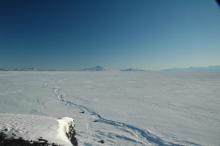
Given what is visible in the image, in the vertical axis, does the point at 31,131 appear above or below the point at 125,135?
above

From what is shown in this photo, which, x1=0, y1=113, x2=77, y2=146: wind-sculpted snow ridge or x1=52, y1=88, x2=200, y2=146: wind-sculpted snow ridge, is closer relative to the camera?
x1=0, y1=113, x2=77, y2=146: wind-sculpted snow ridge

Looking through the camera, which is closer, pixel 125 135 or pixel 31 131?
pixel 31 131

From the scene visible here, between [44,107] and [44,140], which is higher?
[44,140]

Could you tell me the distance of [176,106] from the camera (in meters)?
19.7

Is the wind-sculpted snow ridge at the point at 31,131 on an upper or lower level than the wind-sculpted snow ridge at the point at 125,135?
upper

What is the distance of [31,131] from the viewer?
6465 mm

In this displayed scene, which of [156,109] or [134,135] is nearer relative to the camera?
[134,135]

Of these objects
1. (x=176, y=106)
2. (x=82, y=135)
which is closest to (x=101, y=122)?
(x=82, y=135)

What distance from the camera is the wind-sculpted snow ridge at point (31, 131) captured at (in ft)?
19.0

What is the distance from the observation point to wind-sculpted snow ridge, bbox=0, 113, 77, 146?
579cm

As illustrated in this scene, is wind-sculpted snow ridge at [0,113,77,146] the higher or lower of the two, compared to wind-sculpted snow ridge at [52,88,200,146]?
higher

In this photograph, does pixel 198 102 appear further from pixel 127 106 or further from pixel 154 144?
pixel 154 144

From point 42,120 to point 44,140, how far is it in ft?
6.54

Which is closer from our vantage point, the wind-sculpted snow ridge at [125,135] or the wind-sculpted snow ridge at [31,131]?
the wind-sculpted snow ridge at [31,131]
